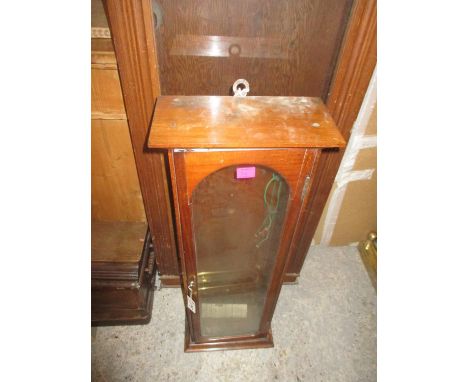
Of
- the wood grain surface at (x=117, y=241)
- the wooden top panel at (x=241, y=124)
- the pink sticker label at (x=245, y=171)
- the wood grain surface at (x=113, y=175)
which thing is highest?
the wooden top panel at (x=241, y=124)

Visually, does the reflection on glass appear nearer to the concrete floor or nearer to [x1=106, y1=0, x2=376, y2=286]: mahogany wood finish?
the concrete floor

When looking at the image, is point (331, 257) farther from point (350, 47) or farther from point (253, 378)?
point (350, 47)

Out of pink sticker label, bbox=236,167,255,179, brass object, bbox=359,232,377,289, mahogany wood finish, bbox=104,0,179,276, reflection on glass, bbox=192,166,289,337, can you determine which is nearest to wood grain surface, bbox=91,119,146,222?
mahogany wood finish, bbox=104,0,179,276

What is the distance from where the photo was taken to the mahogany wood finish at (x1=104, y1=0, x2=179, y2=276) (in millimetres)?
814

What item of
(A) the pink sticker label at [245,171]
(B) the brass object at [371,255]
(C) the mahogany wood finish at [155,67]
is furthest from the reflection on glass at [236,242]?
(B) the brass object at [371,255]

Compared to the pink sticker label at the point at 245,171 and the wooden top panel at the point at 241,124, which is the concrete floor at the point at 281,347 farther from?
the wooden top panel at the point at 241,124

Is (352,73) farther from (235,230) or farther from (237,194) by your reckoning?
(235,230)

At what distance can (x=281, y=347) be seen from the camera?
150 centimetres

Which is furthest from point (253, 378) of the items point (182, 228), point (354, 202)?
point (354, 202)

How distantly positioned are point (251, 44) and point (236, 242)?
77 centimetres

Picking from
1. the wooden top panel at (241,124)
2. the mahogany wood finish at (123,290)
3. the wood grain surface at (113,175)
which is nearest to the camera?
the wooden top panel at (241,124)

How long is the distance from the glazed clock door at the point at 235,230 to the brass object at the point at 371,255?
2.76 feet

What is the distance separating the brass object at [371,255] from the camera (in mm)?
1797

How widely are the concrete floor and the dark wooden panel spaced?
1225mm
